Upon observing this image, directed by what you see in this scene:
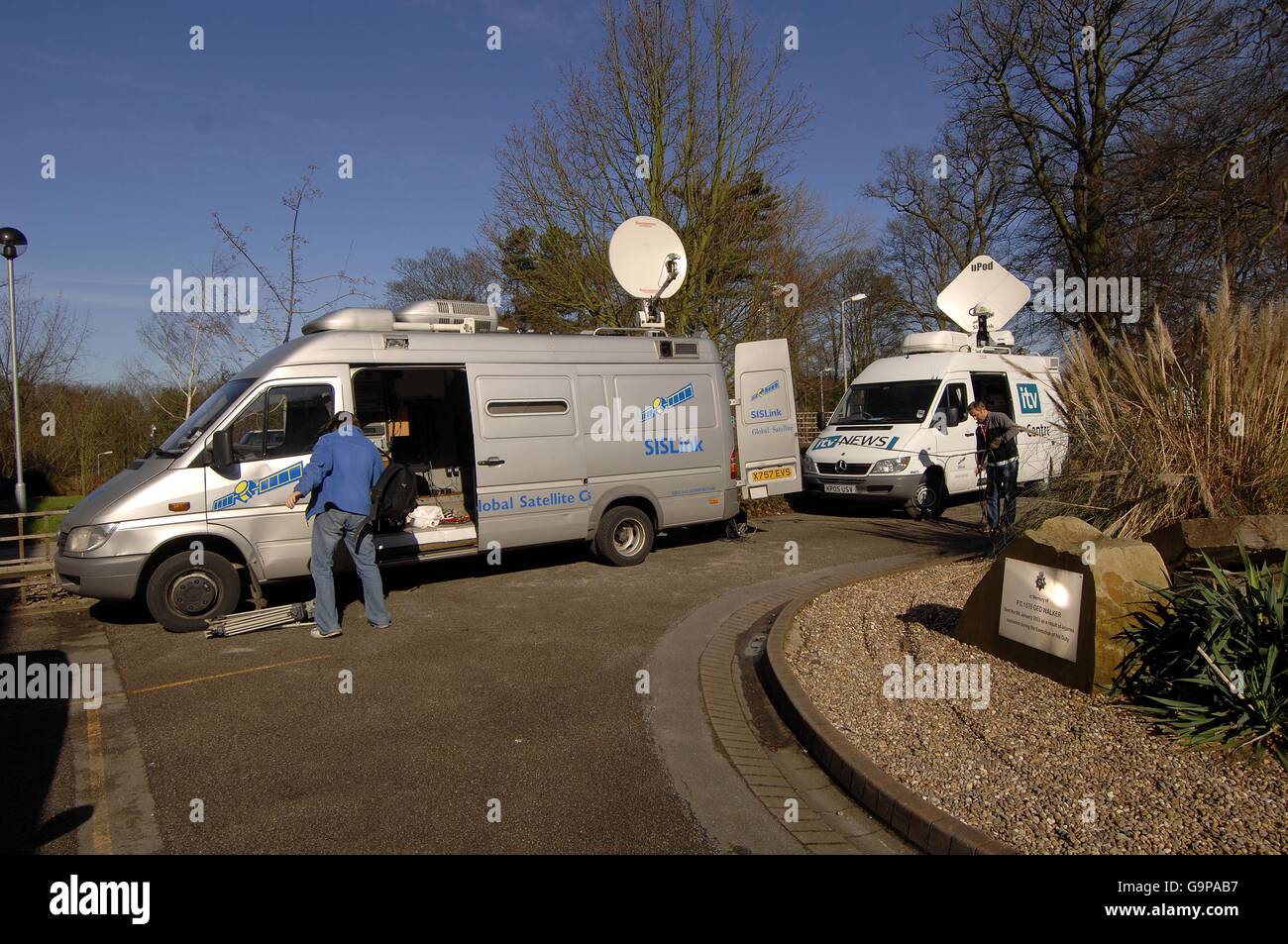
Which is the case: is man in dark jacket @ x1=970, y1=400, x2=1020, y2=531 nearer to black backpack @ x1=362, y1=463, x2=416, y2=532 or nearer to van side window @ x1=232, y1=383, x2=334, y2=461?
black backpack @ x1=362, y1=463, x2=416, y2=532

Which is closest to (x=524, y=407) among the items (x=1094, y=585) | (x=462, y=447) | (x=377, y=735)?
(x=462, y=447)

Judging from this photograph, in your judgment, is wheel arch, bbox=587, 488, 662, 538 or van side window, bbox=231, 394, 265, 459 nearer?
van side window, bbox=231, 394, 265, 459

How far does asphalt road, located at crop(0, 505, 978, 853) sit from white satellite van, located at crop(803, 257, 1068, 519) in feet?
18.5

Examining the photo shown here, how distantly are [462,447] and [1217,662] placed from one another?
861 centimetres

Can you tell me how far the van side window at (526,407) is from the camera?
352 inches

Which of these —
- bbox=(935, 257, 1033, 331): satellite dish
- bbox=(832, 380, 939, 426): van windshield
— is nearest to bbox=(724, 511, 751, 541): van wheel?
bbox=(832, 380, 939, 426): van windshield

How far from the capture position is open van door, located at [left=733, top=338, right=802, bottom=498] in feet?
38.3

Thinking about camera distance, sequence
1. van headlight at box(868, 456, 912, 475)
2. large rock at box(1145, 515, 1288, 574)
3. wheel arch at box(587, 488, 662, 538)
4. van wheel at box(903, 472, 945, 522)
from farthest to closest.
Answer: van wheel at box(903, 472, 945, 522), van headlight at box(868, 456, 912, 475), wheel arch at box(587, 488, 662, 538), large rock at box(1145, 515, 1288, 574)

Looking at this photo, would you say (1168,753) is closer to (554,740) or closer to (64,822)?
(554,740)

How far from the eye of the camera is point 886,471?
1308 cm
